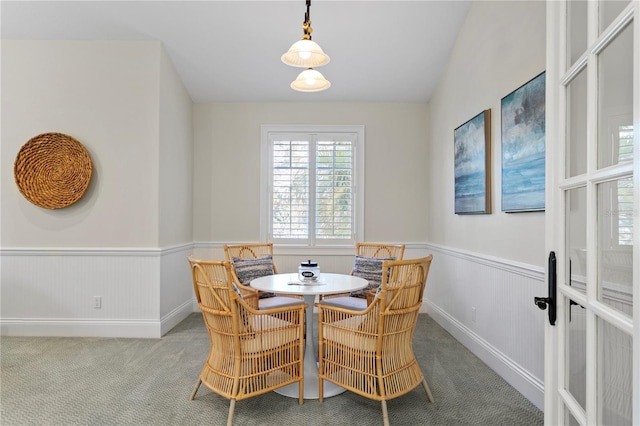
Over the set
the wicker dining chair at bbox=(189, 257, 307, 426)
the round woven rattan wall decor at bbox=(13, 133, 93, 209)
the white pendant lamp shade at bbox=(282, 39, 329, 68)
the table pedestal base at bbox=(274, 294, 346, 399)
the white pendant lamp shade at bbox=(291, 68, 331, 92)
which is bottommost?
the table pedestal base at bbox=(274, 294, 346, 399)

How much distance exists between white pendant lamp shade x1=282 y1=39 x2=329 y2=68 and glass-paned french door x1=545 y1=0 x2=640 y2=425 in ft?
4.77

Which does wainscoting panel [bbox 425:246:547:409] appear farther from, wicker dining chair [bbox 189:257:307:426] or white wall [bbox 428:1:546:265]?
wicker dining chair [bbox 189:257:307:426]

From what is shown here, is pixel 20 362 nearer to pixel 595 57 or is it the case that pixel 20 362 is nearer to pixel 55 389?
pixel 55 389

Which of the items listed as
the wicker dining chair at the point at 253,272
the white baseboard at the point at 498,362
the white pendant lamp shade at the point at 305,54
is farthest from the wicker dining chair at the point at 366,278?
the white pendant lamp shade at the point at 305,54

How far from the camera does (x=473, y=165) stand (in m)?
3.34

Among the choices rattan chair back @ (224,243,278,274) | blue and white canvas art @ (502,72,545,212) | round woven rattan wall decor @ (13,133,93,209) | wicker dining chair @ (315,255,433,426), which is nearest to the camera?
wicker dining chair @ (315,255,433,426)

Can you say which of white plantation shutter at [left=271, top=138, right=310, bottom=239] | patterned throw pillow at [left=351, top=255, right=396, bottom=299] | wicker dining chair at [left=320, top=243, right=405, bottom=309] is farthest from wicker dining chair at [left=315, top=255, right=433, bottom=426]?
white plantation shutter at [left=271, top=138, right=310, bottom=239]

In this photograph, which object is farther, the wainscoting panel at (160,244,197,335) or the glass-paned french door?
the wainscoting panel at (160,244,197,335)

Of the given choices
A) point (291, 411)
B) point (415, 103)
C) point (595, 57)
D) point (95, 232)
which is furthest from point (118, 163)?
point (595, 57)

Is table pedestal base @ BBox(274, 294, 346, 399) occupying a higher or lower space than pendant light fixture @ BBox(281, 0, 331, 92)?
lower

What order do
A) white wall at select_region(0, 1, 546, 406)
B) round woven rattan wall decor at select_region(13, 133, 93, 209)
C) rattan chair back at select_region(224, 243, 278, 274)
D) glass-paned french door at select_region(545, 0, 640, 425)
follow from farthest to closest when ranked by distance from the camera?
rattan chair back at select_region(224, 243, 278, 274) → round woven rattan wall decor at select_region(13, 133, 93, 209) → white wall at select_region(0, 1, 546, 406) → glass-paned french door at select_region(545, 0, 640, 425)

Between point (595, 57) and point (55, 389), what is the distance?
340 centimetres

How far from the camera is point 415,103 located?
474cm

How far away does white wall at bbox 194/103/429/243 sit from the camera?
15.6 ft
